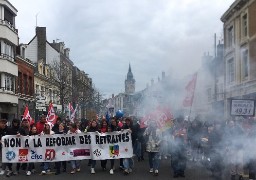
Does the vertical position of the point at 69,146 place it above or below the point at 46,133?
below

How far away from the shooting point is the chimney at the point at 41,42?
200ft

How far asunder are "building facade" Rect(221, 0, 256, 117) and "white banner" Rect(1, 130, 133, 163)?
12.3 meters

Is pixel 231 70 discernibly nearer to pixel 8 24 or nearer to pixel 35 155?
pixel 8 24

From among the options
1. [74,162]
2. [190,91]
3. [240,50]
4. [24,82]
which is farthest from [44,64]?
[74,162]

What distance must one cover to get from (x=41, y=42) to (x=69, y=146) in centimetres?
4874

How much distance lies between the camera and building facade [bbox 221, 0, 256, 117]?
89.4 feet

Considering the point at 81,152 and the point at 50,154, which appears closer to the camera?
the point at 50,154

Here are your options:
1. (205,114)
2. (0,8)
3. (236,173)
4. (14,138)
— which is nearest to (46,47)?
(0,8)

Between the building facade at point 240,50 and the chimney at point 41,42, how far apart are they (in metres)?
33.1

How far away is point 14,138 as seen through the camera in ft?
47.0

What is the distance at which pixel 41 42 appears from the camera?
61.5 metres

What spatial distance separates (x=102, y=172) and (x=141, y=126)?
4113mm

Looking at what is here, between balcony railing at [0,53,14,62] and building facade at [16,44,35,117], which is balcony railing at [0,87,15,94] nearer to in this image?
building facade at [16,44,35,117]

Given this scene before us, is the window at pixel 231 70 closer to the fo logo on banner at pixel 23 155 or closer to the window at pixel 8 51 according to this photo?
the window at pixel 8 51
